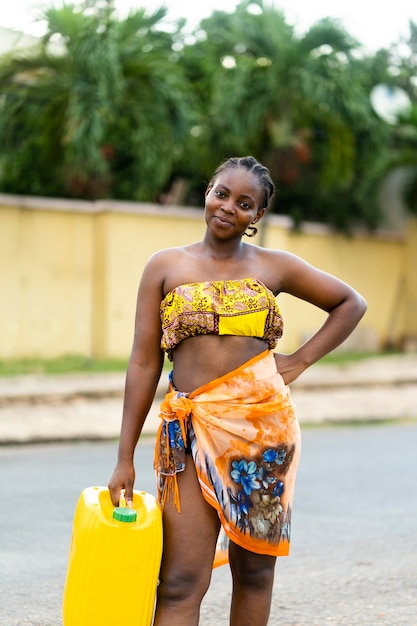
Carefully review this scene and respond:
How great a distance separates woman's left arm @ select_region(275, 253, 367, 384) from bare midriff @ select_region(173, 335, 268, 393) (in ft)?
0.86

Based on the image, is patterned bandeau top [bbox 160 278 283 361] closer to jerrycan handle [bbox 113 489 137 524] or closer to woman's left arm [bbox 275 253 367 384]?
woman's left arm [bbox 275 253 367 384]

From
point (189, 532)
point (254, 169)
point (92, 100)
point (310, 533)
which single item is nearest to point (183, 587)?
point (189, 532)

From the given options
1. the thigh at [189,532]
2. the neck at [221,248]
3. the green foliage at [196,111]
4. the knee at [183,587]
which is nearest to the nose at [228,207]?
the neck at [221,248]

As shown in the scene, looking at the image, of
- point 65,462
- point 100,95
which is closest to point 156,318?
point 65,462

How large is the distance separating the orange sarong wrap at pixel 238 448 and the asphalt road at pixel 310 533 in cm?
119

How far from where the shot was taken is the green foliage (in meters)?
15.3

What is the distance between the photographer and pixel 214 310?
10.1ft

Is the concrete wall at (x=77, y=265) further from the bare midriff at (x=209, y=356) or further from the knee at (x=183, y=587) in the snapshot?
the knee at (x=183, y=587)

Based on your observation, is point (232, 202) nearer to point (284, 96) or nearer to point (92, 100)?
point (92, 100)

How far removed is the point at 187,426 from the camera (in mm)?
3127

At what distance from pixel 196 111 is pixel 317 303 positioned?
1384cm

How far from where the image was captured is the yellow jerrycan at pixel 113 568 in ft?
9.58

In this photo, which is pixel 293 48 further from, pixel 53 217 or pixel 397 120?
pixel 53 217

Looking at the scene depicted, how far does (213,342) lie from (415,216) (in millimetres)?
17661
